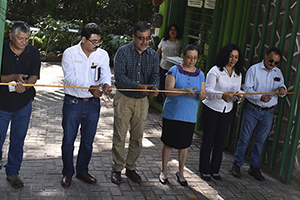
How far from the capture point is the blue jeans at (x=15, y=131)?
5.04 meters

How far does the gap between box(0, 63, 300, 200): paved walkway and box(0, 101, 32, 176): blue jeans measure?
0.78ft

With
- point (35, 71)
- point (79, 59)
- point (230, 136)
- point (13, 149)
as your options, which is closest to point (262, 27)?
point (230, 136)

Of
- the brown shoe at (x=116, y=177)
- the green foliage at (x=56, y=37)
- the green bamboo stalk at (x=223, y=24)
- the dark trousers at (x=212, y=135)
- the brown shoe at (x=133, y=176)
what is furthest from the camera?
the green foliage at (x=56, y=37)

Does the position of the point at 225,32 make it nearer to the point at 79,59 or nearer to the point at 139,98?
the point at 139,98

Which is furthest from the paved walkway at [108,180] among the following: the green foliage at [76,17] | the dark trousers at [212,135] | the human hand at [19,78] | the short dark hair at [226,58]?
the green foliage at [76,17]

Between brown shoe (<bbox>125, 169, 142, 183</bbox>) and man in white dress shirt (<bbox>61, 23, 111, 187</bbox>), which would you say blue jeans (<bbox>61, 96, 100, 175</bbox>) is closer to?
man in white dress shirt (<bbox>61, 23, 111, 187</bbox>)

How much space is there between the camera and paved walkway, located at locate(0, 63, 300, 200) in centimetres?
533

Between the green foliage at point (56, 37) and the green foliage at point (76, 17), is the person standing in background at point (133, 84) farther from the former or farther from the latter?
the green foliage at point (56, 37)

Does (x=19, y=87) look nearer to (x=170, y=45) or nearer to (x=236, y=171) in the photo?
(x=236, y=171)

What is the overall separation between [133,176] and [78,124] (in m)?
1.05

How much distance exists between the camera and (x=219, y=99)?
6043 millimetres

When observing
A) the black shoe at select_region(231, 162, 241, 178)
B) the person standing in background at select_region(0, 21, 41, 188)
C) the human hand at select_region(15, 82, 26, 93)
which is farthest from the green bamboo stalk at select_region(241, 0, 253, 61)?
the human hand at select_region(15, 82, 26, 93)

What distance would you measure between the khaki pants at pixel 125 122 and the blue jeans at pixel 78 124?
12.1 inches

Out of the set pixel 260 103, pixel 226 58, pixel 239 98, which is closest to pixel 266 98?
pixel 260 103
